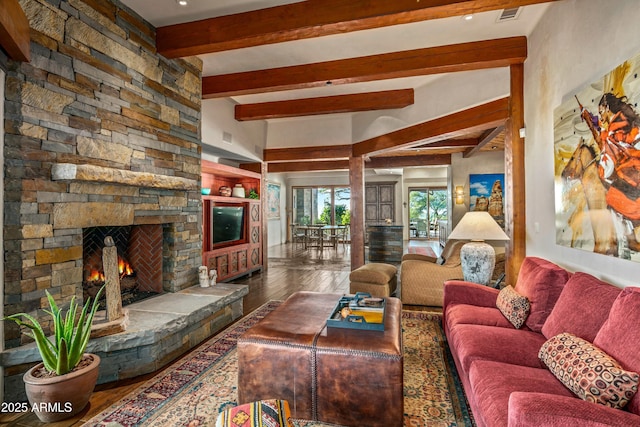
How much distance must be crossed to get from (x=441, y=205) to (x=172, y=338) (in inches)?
523

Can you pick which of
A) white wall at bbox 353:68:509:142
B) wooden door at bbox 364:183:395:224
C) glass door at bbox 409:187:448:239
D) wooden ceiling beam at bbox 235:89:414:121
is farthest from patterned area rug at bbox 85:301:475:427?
glass door at bbox 409:187:448:239

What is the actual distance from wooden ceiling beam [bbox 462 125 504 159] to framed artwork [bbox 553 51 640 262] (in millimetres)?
2226

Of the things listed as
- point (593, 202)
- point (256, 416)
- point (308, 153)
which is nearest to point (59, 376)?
point (256, 416)

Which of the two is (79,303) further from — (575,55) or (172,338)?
(575,55)

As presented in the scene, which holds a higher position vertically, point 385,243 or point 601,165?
point 601,165

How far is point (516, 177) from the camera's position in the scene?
357 cm

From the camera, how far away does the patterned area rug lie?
2.00 m

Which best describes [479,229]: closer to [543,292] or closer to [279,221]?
[543,292]

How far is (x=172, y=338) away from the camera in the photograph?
2.81 metres

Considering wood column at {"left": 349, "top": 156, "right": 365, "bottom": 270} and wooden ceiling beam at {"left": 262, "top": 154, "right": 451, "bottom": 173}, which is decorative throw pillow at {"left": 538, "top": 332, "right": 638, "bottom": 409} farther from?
wooden ceiling beam at {"left": 262, "top": 154, "right": 451, "bottom": 173}

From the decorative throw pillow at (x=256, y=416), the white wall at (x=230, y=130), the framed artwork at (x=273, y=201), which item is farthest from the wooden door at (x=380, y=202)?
the decorative throw pillow at (x=256, y=416)

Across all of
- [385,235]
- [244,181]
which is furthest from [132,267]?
[385,235]

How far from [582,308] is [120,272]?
4.02m

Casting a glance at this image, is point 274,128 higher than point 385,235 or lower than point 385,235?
higher
